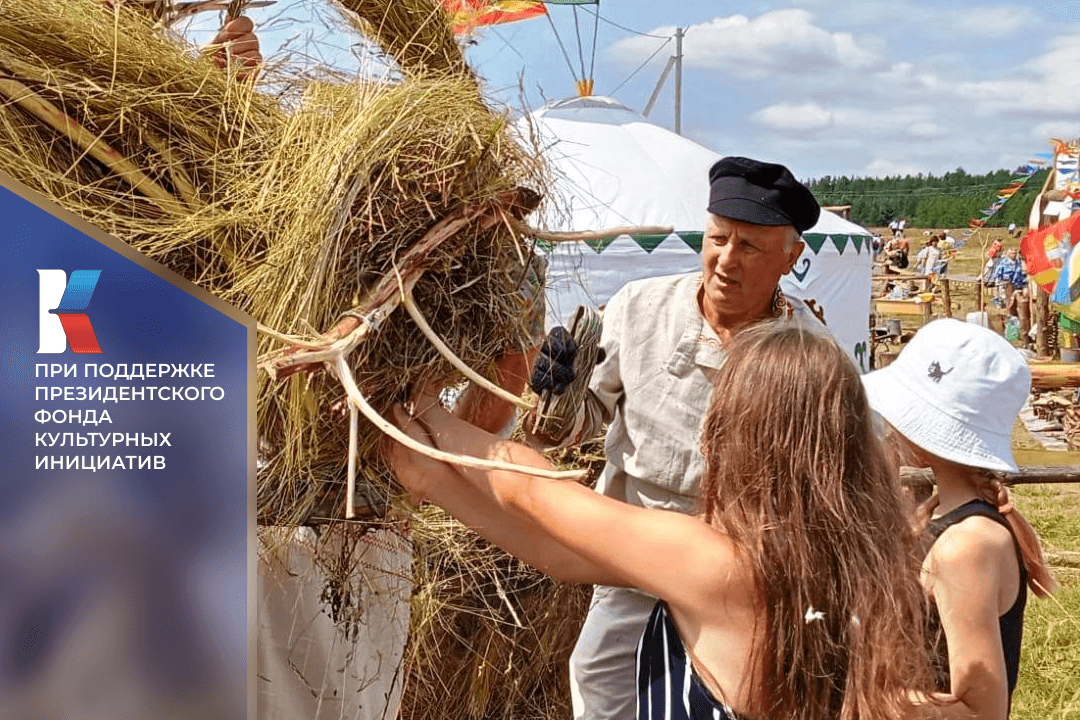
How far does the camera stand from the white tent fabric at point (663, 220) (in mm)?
7492

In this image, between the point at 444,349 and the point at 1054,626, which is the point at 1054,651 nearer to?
the point at 1054,626

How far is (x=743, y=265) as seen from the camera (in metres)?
2.01

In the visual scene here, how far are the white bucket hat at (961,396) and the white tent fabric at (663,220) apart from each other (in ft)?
16.8

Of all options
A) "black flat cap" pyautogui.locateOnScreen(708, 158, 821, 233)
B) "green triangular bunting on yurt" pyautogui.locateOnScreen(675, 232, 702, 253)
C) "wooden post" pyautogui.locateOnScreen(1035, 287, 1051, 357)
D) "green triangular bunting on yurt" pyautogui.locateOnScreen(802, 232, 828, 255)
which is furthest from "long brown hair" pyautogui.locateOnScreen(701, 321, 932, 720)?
"wooden post" pyautogui.locateOnScreen(1035, 287, 1051, 357)

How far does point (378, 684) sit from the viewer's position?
6.09ft

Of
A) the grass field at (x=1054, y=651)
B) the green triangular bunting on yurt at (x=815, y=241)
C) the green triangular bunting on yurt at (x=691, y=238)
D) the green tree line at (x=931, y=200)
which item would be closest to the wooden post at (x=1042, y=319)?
the green triangular bunting on yurt at (x=815, y=241)

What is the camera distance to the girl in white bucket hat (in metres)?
1.44

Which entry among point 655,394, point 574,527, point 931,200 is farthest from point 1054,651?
point 931,200

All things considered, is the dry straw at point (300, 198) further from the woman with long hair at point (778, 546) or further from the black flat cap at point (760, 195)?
the black flat cap at point (760, 195)

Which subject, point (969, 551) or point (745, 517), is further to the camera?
point (969, 551)

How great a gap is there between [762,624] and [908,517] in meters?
0.27

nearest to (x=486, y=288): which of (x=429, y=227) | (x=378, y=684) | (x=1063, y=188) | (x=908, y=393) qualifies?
(x=429, y=227)

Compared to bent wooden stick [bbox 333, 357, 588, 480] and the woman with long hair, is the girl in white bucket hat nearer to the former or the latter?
the woman with long hair

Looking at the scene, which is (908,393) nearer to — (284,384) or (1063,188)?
(284,384)
